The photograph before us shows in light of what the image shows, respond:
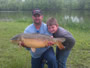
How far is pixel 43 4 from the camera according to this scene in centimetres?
5309

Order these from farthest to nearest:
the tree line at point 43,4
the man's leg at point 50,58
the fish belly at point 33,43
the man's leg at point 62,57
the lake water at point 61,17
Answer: the tree line at point 43,4 < the lake water at point 61,17 < the man's leg at point 62,57 < the man's leg at point 50,58 < the fish belly at point 33,43

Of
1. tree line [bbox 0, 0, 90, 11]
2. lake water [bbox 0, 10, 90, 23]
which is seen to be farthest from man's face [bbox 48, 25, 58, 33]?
tree line [bbox 0, 0, 90, 11]

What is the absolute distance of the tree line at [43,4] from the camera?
2083 inches

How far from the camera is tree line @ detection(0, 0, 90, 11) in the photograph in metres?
52.9

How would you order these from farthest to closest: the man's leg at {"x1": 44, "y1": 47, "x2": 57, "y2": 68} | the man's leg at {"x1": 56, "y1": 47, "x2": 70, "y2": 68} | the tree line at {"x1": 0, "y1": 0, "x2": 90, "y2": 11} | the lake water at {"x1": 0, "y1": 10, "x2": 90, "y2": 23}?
the tree line at {"x1": 0, "y1": 0, "x2": 90, "y2": 11}, the lake water at {"x1": 0, "y1": 10, "x2": 90, "y2": 23}, the man's leg at {"x1": 56, "y1": 47, "x2": 70, "y2": 68}, the man's leg at {"x1": 44, "y1": 47, "x2": 57, "y2": 68}

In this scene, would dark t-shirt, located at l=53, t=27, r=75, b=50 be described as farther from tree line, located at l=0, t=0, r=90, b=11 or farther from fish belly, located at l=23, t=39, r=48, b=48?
tree line, located at l=0, t=0, r=90, b=11

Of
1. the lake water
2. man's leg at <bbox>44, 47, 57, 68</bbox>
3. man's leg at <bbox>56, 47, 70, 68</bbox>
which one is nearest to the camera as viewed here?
man's leg at <bbox>44, 47, 57, 68</bbox>

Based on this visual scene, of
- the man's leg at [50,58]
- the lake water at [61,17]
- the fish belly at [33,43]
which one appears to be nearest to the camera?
the fish belly at [33,43]

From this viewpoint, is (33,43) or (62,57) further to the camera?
(62,57)

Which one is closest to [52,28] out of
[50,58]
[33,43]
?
[33,43]

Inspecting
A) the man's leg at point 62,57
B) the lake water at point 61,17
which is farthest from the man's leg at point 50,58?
the lake water at point 61,17

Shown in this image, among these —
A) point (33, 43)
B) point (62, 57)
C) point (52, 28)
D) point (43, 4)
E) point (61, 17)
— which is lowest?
point (43, 4)

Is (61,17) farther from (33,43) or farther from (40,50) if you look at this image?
(33,43)

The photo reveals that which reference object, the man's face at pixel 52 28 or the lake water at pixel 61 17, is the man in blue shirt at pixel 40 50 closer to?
the man's face at pixel 52 28
